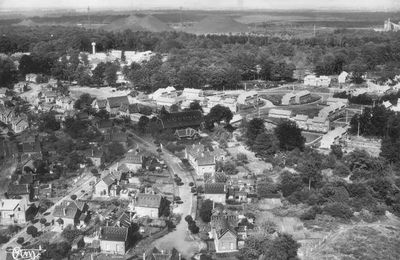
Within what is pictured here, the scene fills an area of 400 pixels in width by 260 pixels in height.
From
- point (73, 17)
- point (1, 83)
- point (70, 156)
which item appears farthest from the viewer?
point (73, 17)

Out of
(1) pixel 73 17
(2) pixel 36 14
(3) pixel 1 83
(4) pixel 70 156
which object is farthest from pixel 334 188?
(1) pixel 73 17

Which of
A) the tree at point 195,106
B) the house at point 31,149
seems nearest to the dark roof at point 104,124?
the house at point 31,149

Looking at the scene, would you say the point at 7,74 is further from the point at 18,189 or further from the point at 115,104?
the point at 18,189

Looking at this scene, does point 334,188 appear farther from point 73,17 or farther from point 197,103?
point 73,17

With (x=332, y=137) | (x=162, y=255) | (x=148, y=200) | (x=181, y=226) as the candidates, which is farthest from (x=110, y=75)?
(x=162, y=255)

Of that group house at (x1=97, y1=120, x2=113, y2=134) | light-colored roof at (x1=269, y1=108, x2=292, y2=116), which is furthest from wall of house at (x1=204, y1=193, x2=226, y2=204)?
light-colored roof at (x1=269, y1=108, x2=292, y2=116)

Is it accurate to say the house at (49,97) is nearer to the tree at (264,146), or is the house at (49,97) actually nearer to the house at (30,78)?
the house at (30,78)

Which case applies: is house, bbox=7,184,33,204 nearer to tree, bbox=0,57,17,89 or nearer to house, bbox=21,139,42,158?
house, bbox=21,139,42,158
